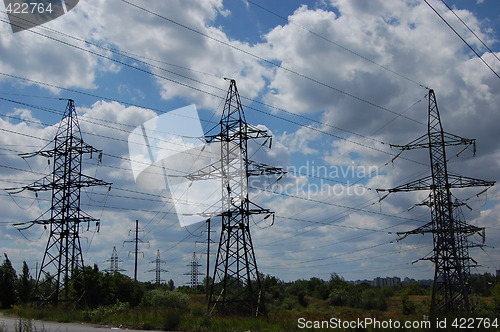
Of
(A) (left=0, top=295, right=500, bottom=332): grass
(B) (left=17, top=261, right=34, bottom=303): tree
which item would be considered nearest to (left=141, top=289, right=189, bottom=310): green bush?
(A) (left=0, top=295, right=500, bottom=332): grass

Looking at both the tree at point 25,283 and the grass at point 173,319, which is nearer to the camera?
the grass at point 173,319

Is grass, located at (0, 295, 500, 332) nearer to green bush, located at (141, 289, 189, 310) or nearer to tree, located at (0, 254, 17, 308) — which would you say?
green bush, located at (141, 289, 189, 310)

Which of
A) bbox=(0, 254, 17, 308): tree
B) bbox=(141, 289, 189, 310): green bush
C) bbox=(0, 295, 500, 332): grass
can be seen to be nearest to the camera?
bbox=(0, 295, 500, 332): grass

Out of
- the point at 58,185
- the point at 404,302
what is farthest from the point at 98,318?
the point at 404,302

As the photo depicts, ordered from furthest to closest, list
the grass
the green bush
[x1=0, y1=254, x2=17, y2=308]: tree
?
[x1=0, y1=254, x2=17, y2=308]: tree
the green bush
the grass

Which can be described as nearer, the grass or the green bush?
the grass

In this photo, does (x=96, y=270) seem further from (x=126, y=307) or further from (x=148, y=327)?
(x=148, y=327)

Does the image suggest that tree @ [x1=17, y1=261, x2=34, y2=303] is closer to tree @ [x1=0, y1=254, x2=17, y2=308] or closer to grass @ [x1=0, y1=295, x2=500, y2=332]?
tree @ [x1=0, y1=254, x2=17, y2=308]

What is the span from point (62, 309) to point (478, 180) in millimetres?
30347

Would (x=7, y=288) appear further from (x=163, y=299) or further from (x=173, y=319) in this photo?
(x=173, y=319)

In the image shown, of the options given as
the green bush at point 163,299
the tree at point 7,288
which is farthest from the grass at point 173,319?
the tree at point 7,288

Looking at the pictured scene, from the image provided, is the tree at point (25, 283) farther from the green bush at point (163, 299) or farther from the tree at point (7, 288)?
the green bush at point (163, 299)

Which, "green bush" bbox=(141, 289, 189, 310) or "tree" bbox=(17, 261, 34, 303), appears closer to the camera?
"green bush" bbox=(141, 289, 189, 310)

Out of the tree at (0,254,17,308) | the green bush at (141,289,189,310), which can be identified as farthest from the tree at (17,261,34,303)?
the green bush at (141,289,189,310)
